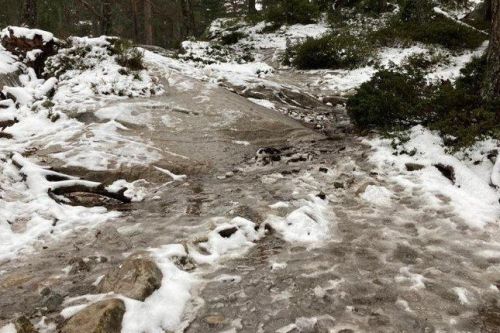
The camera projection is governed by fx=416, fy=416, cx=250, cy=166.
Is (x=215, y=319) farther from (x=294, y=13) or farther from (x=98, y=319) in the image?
(x=294, y=13)

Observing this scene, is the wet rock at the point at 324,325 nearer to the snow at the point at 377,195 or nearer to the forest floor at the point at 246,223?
the forest floor at the point at 246,223

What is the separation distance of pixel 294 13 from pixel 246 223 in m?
18.3

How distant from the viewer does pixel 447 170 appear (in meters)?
5.93

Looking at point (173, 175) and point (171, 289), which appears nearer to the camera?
point (171, 289)

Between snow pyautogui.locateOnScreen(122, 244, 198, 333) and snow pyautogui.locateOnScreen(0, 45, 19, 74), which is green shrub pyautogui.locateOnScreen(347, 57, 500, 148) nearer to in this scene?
snow pyautogui.locateOnScreen(122, 244, 198, 333)

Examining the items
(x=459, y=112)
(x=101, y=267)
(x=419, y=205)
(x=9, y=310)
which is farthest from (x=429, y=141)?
(x=9, y=310)

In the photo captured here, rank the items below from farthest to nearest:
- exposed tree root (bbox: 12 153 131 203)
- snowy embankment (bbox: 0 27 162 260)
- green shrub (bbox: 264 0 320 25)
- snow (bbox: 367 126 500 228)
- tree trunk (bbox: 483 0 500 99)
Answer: green shrub (bbox: 264 0 320 25), tree trunk (bbox: 483 0 500 99), exposed tree root (bbox: 12 153 131 203), snow (bbox: 367 126 500 228), snowy embankment (bbox: 0 27 162 260)

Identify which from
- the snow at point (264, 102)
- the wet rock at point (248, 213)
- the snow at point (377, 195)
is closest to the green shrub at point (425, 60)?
the snow at point (264, 102)

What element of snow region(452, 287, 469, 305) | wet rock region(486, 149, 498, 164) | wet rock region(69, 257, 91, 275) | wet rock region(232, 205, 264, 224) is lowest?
wet rock region(232, 205, 264, 224)

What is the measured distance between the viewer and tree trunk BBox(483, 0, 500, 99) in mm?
6473

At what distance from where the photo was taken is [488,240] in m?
4.32

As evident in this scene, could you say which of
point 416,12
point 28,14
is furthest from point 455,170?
point 28,14

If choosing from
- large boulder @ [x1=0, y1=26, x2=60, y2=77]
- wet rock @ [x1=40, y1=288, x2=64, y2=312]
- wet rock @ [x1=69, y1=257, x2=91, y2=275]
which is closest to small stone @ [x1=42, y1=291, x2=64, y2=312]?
wet rock @ [x1=40, y1=288, x2=64, y2=312]

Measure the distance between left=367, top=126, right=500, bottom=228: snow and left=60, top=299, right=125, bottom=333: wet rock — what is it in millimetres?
3817
